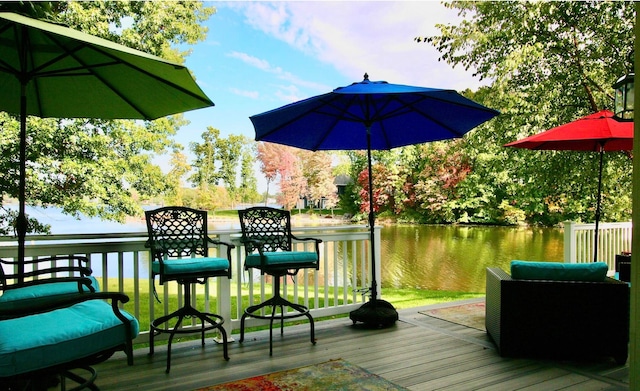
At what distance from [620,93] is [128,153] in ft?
33.1

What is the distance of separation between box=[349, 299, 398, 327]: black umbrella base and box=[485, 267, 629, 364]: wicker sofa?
1.18m

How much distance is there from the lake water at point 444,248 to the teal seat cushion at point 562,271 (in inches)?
257

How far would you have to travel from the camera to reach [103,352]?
1943mm

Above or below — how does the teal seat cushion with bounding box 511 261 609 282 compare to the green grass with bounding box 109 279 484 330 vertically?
above

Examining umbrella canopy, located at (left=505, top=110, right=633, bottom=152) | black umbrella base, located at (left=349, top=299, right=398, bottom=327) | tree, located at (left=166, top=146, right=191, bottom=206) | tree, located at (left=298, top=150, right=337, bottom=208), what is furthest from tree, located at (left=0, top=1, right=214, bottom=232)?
tree, located at (left=298, top=150, right=337, bottom=208)

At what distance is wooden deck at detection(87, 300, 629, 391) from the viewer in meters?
3.02

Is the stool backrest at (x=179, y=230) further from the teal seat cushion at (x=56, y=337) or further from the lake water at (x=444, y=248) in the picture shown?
the lake water at (x=444, y=248)

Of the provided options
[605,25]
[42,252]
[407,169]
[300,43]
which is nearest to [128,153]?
[42,252]

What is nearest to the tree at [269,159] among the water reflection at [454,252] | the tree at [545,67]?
the water reflection at [454,252]

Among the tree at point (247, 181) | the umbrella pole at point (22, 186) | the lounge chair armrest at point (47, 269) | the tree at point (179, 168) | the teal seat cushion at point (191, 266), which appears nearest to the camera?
the umbrella pole at point (22, 186)

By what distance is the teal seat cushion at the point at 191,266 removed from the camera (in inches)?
128

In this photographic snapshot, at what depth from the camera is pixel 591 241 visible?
699 centimetres

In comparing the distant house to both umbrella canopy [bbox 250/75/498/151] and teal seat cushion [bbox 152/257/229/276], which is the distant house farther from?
teal seat cushion [bbox 152/257/229/276]

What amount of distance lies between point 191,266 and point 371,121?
2.21 metres
